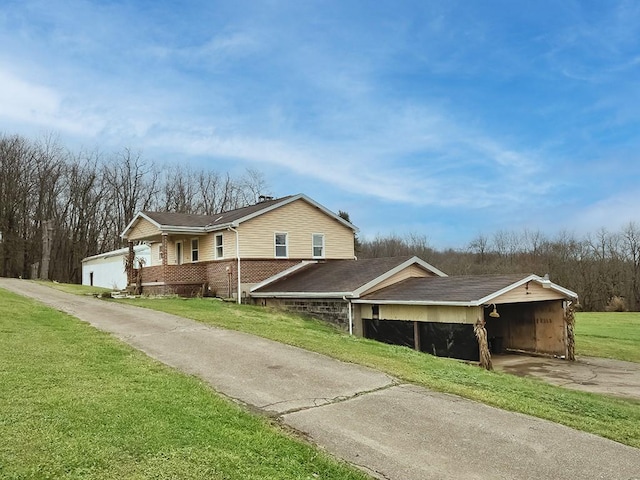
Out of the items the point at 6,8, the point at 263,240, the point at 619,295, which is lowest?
the point at 619,295

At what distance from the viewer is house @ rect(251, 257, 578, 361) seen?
1502 centimetres

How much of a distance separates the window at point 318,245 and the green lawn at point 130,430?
16883 mm

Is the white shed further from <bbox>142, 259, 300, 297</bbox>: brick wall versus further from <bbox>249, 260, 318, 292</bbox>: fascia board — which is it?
<bbox>249, 260, 318, 292</bbox>: fascia board

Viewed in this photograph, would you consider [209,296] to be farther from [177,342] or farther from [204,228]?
[177,342]

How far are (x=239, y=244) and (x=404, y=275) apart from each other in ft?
23.8

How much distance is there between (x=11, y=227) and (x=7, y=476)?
43.4 meters

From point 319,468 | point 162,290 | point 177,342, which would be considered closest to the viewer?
point 319,468

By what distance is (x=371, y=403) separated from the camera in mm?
6309

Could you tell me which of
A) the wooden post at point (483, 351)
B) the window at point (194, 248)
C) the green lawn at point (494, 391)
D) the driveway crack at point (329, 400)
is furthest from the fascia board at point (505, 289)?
the window at point (194, 248)

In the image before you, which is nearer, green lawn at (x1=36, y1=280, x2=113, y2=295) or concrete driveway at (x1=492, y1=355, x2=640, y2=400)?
concrete driveway at (x1=492, y1=355, x2=640, y2=400)

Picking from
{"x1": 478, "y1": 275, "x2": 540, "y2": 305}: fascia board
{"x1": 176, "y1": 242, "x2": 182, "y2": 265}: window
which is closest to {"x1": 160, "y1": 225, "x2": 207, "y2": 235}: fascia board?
{"x1": 176, "y1": 242, "x2": 182, "y2": 265}: window

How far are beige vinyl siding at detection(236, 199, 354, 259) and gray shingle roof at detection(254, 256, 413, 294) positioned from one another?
3.88 feet

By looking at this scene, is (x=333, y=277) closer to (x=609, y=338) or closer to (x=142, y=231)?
(x=142, y=231)

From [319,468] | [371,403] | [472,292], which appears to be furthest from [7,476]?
[472,292]
